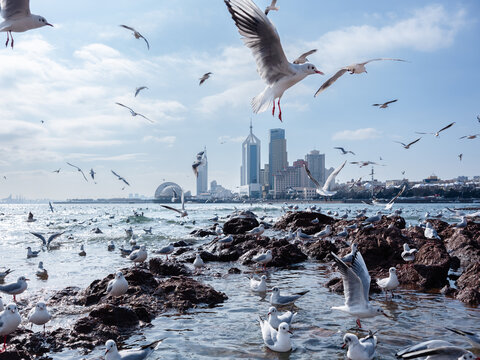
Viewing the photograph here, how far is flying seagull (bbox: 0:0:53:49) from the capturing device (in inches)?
235

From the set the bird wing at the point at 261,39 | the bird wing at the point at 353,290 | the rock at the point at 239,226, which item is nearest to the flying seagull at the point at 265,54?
the bird wing at the point at 261,39

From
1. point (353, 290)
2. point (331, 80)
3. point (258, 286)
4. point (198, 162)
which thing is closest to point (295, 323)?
point (353, 290)

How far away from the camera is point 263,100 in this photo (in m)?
5.92

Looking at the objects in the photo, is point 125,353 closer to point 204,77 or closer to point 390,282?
point 390,282

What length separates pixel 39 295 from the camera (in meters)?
8.12

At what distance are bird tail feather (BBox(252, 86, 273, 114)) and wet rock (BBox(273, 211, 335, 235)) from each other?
1299 centimetres

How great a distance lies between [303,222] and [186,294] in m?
13.6

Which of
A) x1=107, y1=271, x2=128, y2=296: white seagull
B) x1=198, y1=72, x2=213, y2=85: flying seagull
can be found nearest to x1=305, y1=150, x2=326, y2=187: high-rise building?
x1=198, y1=72, x2=213, y2=85: flying seagull

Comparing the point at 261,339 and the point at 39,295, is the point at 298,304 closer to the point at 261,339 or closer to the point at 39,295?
the point at 261,339

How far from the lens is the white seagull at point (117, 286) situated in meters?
6.80

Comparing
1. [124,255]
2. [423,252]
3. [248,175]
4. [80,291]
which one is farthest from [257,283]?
[248,175]

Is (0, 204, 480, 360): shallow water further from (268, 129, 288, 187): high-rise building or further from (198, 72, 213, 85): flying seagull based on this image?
(268, 129, 288, 187): high-rise building

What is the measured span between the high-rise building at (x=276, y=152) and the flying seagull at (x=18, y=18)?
135m

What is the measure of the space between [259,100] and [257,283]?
385 centimetres
